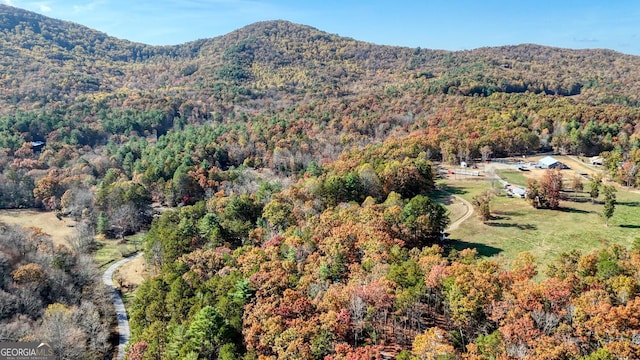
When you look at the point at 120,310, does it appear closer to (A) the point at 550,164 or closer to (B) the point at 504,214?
(B) the point at 504,214

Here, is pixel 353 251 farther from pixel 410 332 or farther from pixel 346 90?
pixel 346 90

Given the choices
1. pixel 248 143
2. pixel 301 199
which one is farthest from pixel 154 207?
pixel 301 199

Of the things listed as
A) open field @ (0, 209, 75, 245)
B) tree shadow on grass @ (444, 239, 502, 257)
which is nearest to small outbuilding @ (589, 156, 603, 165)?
tree shadow on grass @ (444, 239, 502, 257)

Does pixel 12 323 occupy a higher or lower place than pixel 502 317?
lower

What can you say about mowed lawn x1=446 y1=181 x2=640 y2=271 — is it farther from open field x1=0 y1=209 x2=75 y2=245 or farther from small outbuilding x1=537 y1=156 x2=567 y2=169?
open field x1=0 y1=209 x2=75 y2=245

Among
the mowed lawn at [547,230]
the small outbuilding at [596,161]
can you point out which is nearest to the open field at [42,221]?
the mowed lawn at [547,230]

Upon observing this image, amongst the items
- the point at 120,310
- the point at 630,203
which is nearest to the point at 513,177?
the point at 630,203
